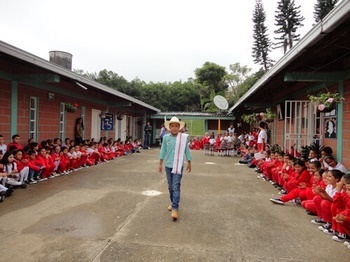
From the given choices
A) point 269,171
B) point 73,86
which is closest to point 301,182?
point 269,171

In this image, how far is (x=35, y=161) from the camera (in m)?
6.21

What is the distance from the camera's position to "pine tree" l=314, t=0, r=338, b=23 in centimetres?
2025

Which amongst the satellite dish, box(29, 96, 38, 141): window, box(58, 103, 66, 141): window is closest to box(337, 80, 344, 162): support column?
box(29, 96, 38, 141): window

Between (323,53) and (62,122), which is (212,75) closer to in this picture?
(62,122)

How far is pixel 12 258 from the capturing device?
2678 mm

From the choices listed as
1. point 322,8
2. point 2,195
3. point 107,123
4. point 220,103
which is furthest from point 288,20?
point 2,195

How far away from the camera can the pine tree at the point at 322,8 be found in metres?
20.3

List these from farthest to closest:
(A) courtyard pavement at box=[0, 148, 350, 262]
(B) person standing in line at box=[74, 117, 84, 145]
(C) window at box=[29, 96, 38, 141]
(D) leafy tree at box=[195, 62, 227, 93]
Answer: (D) leafy tree at box=[195, 62, 227, 93]
(B) person standing in line at box=[74, 117, 84, 145]
(C) window at box=[29, 96, 38, 141]
(A) courtyard pavement at box=[0, 148, 350, 262]

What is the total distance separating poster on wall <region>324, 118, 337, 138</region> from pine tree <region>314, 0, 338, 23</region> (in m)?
17.3

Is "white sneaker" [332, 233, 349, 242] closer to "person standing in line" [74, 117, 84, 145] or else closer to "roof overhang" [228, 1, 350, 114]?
"roof overhang" [228, 1, 350, 114]

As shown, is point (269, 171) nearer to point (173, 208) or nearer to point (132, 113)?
point (173, 208)

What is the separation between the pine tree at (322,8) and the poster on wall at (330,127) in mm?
17260

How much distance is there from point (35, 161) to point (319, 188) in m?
5.78

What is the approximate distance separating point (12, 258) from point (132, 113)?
1566 cm
